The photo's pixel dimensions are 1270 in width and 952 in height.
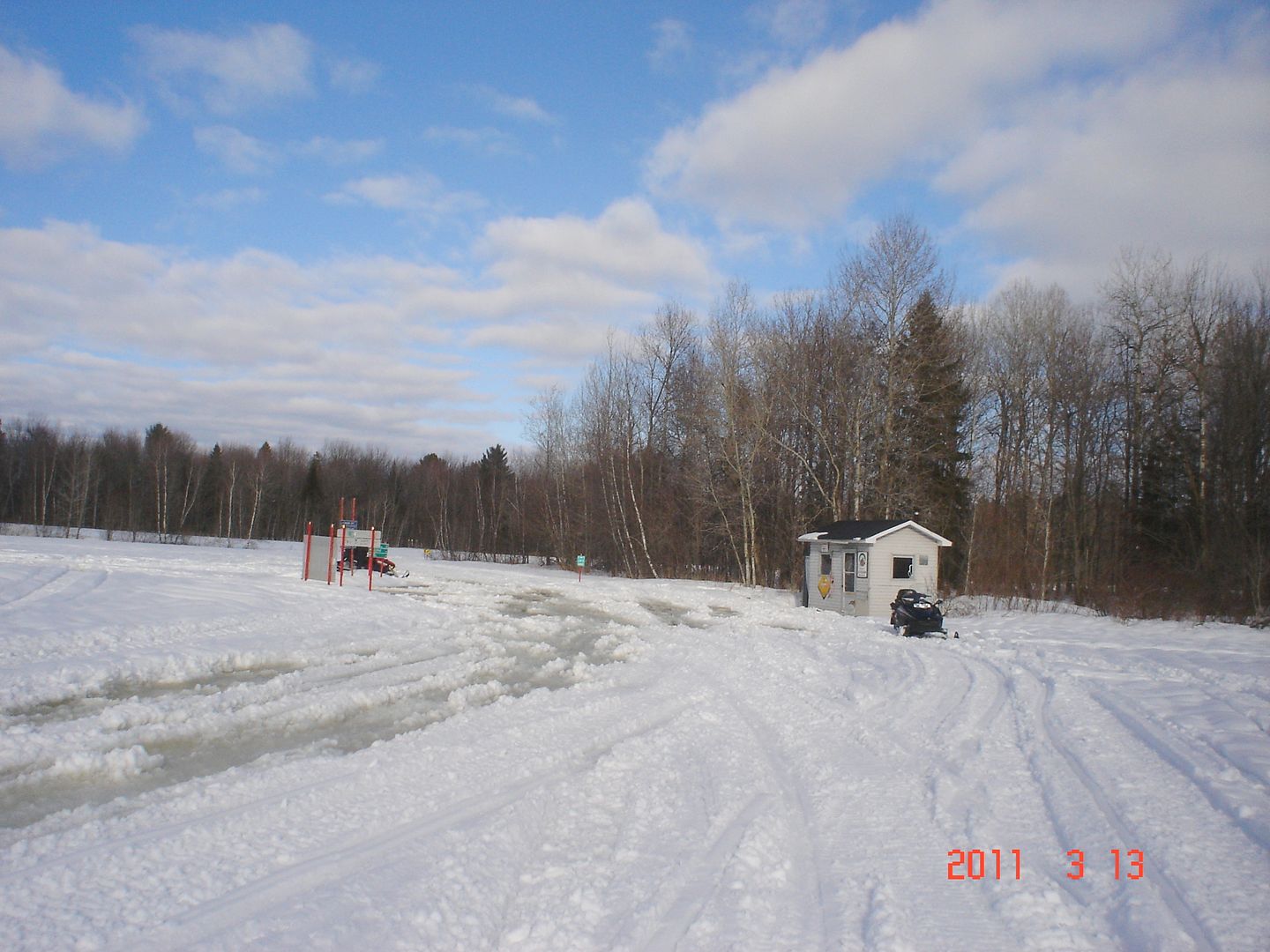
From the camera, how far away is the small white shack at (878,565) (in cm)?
2206

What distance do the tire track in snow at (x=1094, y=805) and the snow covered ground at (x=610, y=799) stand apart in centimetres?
2

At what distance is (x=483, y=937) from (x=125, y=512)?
80.3m

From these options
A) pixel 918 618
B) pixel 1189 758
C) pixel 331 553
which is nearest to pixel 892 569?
pixel 918 618

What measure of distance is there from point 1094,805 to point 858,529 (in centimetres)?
1776

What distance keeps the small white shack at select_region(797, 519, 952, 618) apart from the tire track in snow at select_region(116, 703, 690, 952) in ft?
56.1

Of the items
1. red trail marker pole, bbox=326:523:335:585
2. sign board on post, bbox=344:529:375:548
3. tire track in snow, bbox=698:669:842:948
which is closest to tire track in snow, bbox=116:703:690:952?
tire track in snow, bbox=698:669:842:948

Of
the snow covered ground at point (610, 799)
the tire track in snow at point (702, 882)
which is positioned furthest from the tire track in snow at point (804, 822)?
the tire track in snow at point (702, 882)

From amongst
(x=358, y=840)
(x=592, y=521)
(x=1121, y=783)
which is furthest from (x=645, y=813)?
(x=592, y=521)

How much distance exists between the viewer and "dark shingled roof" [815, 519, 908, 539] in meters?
22.3

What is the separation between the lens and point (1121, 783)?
6.29 m

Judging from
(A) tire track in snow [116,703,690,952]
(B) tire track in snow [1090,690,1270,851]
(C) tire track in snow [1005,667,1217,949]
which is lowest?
(A) tire track in snow [116,703,690,952]

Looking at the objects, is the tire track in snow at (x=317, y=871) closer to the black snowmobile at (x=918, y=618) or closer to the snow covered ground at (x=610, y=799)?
the snow covered ground at (x=610, y=799)

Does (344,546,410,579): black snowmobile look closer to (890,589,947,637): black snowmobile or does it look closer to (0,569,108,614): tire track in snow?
(0,569,108,614): tire track in snow

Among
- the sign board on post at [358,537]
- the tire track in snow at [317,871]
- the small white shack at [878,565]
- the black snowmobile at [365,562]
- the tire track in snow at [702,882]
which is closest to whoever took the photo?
the tire track in snow at [317,871]
